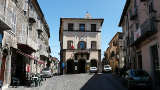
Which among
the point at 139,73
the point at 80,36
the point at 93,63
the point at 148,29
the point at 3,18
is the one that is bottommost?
the point at 93,63

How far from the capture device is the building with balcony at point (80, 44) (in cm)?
3956

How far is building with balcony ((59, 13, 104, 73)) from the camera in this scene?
39562 mm

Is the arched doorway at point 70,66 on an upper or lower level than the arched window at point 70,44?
lower

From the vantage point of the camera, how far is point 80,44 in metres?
40.6

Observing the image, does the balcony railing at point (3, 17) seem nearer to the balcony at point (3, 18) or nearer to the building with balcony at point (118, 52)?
the balcony at point (3, 18)

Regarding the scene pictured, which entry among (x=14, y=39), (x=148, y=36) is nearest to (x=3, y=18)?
(x=14, y=39)

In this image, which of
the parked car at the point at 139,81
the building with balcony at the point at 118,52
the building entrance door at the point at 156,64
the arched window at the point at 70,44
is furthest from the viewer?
the arched window at the point at 70,44

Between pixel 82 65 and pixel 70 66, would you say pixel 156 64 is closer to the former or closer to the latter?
→ pixel 82 65

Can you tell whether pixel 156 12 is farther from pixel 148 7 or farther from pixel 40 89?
pixel 40 89

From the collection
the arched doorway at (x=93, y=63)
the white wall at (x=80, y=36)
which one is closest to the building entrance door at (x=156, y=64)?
the arched doorway at (x=93, y=63)

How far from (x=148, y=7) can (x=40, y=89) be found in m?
Answer: 12.1

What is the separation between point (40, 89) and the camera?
15086 mm

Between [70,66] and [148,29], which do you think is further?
[70,66]

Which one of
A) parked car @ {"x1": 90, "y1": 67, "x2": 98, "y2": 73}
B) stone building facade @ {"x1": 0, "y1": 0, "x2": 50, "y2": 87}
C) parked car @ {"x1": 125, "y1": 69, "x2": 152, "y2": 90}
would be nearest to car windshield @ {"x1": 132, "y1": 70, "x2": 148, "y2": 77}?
parked car @ {"x1": 125, "y1": 69, "x2": 152, "y2": 90}
